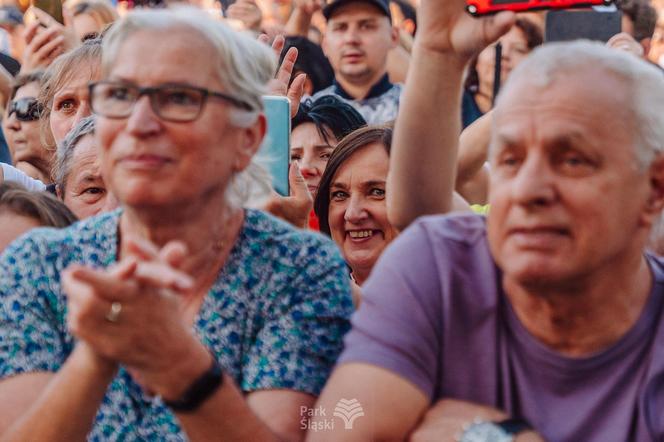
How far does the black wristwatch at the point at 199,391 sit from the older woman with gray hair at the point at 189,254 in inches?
4.0

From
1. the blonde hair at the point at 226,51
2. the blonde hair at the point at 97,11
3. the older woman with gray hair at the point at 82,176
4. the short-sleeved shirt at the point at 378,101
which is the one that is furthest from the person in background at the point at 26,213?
the blonde hair at the point at 97,11

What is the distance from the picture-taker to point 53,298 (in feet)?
7.47

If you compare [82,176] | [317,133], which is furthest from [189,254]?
[317,133]

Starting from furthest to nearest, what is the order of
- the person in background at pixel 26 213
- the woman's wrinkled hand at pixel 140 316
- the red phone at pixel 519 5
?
the person in background at pixel 26 213, the red phone at pixel 519 5, the woman's wrinkled hand at pixel 140 316

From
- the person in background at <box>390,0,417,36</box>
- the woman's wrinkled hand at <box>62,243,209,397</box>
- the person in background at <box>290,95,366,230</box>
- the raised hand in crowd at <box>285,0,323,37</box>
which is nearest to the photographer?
the woman's wrinkled hand at <box>62,243,209,397</box>

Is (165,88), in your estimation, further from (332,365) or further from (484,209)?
(484,209)

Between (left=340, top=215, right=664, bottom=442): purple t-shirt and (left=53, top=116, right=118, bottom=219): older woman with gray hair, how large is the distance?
1.58m

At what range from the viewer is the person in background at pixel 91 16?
553 cm

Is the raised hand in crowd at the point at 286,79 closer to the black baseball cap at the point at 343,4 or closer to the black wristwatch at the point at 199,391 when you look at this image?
the black baseball cap at the point at 343,4

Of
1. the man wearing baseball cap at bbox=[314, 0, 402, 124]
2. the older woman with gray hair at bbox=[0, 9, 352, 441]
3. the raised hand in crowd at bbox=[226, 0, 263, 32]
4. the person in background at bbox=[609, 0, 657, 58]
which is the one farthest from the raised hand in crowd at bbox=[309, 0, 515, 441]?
the raised hand in crowd at bbox=[226, 0, 263, 32]

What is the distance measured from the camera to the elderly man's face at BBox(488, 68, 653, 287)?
2027 millimetres

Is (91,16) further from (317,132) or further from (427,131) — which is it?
(427,131)

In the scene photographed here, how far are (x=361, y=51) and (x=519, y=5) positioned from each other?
125 inches

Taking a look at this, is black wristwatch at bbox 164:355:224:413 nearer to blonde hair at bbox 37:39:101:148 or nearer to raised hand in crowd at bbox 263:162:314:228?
raised hand in crowd at bbox 263:162:314:228
